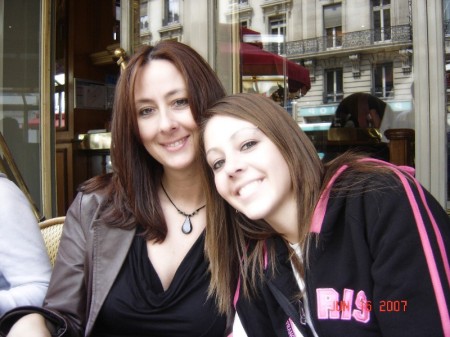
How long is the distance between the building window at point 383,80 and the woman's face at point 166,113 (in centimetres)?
228

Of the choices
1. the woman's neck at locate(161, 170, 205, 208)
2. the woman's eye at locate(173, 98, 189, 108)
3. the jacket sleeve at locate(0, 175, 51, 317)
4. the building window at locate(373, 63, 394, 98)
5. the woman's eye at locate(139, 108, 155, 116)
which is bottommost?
the jacket sleeve at locate(0, 175, 51, 317)

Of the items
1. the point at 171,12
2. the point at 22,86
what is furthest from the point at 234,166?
the point at 22,86

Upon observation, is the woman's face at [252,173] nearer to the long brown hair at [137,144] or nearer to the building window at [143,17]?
the long brown hair at [137,144]

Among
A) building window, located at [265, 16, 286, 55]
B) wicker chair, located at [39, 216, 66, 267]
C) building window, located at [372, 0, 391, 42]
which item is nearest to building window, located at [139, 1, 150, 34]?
building window, located at [265, 16, 286, 55]

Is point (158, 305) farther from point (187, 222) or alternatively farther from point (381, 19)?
point (381, 19)

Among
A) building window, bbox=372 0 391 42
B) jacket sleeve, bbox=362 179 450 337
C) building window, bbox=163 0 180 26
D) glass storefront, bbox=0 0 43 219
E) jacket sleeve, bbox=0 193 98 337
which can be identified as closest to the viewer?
jacket sleeve, bbox=362 179 450 337

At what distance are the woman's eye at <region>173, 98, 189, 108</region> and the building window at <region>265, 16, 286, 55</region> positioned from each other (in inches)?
99.0

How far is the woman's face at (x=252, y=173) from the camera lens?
1.19 meters

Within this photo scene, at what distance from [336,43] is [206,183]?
2828mm

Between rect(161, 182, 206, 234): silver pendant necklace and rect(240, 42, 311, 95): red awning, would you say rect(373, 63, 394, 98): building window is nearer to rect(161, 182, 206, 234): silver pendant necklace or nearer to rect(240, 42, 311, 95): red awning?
rect(240, 42, 311, 95): red awning

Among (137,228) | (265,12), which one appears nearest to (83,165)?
(265,12)

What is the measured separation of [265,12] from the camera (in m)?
3.76

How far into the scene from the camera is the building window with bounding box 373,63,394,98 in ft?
11.2

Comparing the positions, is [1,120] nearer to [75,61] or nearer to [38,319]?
[75,61]
